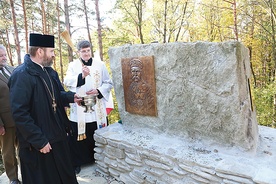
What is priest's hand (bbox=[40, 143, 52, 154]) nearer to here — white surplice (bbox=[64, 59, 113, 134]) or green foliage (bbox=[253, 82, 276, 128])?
white surplice (bbox=[64, 59, 113, 134])

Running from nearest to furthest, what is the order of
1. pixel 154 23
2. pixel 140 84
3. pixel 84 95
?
1. pixel 140 84
2. pixel 84 95
3. pixel 154 23

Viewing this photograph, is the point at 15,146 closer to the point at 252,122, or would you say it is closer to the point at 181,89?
the point at 181,89

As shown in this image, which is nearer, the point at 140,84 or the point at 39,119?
the point at 39,119

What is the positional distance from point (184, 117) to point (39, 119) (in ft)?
5.10

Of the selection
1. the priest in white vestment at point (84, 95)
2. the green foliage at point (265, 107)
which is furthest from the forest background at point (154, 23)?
the priest in white vestment at point (84, 95)

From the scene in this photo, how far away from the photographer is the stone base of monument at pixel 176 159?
5.82 feet

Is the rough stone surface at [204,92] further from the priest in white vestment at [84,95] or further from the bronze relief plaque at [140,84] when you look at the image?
the priest in white vestment at [84,95]

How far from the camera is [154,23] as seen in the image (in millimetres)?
11531

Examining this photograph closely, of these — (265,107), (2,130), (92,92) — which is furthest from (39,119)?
(265,107)

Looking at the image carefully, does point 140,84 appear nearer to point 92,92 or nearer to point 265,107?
point 92,92

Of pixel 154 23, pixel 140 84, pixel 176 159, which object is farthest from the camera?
pixel 154 23

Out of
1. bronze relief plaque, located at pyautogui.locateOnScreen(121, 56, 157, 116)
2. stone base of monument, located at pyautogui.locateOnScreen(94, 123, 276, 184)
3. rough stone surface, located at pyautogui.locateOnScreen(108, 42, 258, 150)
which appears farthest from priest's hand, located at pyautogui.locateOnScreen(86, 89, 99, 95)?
rough stone surface, located at pyautogui.locateOnScreen(108, 42, 258, 150)

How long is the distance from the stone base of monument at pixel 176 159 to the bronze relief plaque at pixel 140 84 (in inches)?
12.8

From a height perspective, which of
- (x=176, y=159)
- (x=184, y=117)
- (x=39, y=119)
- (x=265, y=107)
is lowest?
(x=265, y=107)
